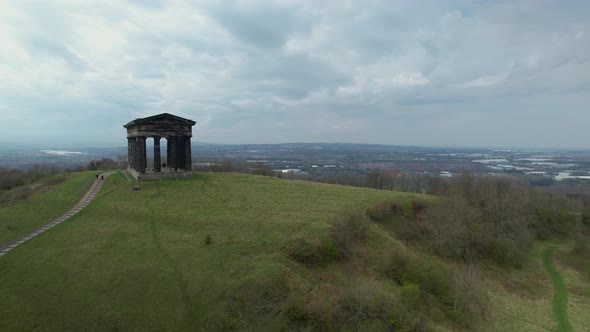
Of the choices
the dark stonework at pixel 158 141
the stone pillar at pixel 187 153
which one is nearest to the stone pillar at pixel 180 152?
the dark stonework at pixel 158 141

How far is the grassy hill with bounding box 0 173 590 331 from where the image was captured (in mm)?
16828

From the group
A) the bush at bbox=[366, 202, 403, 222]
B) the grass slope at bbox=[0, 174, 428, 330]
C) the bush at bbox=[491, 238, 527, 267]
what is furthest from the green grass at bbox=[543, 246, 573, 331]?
the bush at bbox=[366, 202, 403, 222]

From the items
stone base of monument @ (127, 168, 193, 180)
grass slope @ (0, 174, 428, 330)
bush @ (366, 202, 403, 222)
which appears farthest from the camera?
stone base of monument @ (127, 168, 193, 180)

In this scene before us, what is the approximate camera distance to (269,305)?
58.3ft

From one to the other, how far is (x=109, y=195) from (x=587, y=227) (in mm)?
67945

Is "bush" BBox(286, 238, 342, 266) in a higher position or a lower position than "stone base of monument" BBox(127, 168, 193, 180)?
lower

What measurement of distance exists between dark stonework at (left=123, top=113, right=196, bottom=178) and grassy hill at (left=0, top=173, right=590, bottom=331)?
9.87 meters

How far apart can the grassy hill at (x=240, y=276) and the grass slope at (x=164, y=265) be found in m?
0.08

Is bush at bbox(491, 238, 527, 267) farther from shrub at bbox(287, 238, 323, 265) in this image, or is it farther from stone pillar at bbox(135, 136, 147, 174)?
stone pillar at bbox(135, 136, 147, 174)

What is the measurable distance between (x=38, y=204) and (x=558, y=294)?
53.2 metres

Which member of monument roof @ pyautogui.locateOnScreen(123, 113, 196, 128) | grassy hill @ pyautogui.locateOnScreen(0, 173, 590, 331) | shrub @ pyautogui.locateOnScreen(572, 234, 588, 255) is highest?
monument roof @ pyautogui.locateOnScreen(123, 113, 196, 128)

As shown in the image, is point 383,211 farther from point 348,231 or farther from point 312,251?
point 312,251

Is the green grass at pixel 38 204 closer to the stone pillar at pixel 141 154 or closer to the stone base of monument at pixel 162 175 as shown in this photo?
the stone base of monument at pixel 162 175

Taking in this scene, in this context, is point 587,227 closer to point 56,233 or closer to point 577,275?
point 577,275
